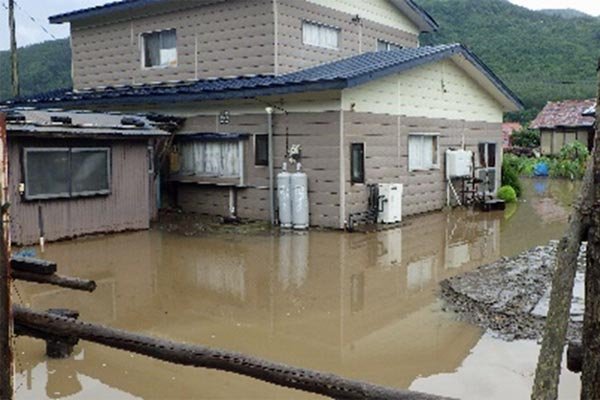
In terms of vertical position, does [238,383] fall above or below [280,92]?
below

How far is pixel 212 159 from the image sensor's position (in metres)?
15.8

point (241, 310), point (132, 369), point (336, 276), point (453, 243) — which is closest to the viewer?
point (132, 369)

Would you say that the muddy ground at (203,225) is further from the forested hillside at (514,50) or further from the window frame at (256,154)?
the forested hillside at (514,50)

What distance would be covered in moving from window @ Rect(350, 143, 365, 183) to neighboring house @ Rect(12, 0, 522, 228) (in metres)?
0.03

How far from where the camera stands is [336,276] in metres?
9.41

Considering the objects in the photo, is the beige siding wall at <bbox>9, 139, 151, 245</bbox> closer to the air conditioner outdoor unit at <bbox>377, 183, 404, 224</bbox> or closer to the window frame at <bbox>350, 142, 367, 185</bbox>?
the window frame at <bbox>350, 142, 367, 185</bbox>

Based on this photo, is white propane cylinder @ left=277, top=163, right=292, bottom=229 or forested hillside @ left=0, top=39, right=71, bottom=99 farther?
forested hillside @ left=0, top=39, right=71, bottom=99

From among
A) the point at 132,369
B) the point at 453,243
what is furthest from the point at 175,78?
the point at 132,369

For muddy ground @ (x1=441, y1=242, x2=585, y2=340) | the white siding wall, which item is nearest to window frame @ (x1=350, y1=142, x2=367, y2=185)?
muddy ground @ (x1=441, y1=242, x2=585, y2=340)

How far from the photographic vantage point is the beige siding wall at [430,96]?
46.6 feet

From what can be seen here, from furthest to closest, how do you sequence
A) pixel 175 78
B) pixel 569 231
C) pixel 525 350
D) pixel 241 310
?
pixel 175 78
pixel 241 310
pixel 525 350
pixel 569 231

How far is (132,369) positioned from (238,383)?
1068 millimetres

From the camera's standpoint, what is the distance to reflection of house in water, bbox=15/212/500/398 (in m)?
5.86

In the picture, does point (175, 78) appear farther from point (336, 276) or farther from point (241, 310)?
point (241, 310)
